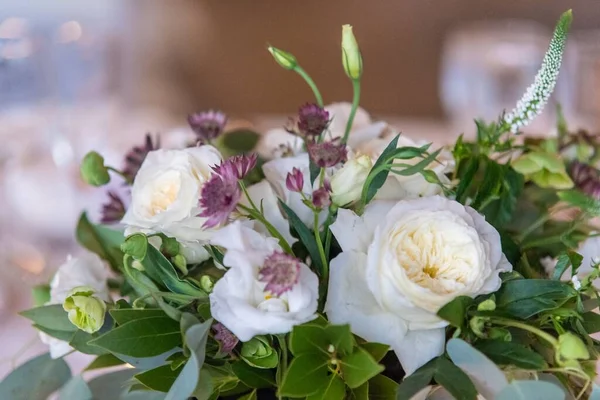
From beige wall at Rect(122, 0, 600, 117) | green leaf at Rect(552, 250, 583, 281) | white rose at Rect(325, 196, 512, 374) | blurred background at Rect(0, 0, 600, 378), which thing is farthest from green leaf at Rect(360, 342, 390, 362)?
beige wall at Rect(122, 0, 600, 117)

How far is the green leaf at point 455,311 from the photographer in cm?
32

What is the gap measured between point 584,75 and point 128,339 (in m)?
0.88

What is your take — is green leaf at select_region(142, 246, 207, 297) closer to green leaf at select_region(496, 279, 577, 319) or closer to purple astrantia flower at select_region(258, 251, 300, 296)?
purple astrantia flower at select_region(258, 251, 300, 296)

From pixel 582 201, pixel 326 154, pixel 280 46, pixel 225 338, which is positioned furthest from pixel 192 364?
pixel 280 46

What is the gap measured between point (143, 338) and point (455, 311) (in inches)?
6.7

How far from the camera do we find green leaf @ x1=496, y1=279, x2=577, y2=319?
1.10ft

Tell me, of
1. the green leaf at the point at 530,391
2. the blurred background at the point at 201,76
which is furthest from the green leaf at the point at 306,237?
the blurred background at the point at 201,76

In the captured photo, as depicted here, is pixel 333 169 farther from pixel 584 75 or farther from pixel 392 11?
pixel 392 11

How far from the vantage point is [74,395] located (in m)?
0.40

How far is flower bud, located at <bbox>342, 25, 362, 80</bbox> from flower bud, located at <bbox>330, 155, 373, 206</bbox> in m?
0.08

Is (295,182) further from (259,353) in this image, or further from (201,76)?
(201,76)

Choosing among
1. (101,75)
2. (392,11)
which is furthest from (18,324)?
(392,11)

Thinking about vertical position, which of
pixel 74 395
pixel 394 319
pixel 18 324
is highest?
pixel 394 319

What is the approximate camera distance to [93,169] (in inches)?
17.4
